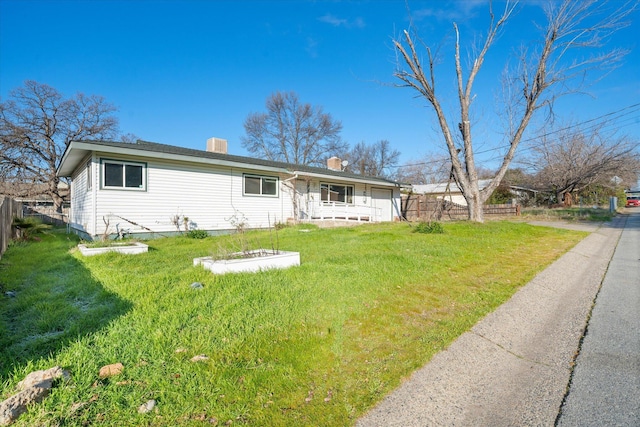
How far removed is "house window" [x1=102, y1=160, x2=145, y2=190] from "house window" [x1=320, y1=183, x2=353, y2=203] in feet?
28.5

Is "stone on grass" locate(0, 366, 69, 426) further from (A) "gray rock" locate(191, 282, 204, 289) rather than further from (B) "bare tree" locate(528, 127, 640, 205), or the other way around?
(B) "bare tree" locate(528, 127, 640, 205)

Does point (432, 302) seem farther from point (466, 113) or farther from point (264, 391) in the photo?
point (466, 113)

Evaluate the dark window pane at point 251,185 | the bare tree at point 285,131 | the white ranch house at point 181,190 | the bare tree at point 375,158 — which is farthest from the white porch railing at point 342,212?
the bare tree at point 375,158

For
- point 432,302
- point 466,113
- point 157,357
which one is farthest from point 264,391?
point 466,113

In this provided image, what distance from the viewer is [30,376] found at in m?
2.13

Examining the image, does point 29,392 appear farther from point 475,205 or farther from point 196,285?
point 475,205

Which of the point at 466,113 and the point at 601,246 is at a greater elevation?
the point at 466,113

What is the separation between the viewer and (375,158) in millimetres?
48000

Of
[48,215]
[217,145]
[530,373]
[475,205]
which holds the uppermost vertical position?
[217,145]

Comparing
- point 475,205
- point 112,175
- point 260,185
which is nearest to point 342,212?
point 260,185

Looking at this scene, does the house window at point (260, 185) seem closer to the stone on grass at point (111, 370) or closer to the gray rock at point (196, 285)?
the gray rock at point (196, 285)

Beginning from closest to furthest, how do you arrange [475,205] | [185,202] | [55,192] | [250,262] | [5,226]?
1. [250,262]
2. [5,226]
3. [185,202]
4. [475,205]
5. [55,192]

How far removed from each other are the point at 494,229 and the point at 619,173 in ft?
82.3

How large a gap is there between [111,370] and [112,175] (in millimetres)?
9164
